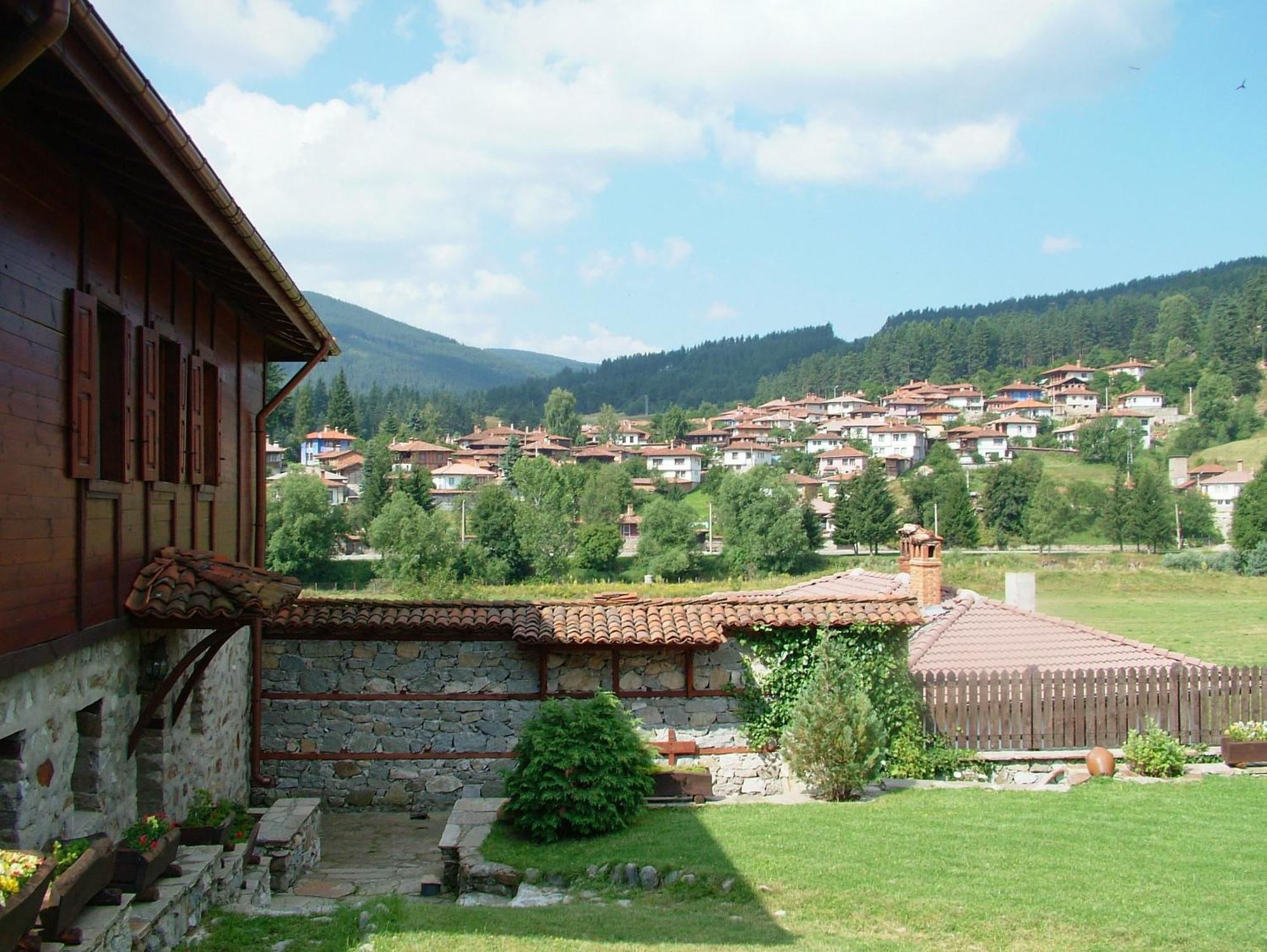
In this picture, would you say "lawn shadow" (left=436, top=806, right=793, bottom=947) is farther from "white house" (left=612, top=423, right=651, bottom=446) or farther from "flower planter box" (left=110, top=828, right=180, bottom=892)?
"white house" (left=612, top=423, right=651, bottom=446)

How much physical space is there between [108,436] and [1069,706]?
11.4 metres

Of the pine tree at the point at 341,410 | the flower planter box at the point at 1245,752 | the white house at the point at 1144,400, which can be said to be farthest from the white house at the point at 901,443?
the flower planter box at the point at 1245,752

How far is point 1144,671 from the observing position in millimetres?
13227

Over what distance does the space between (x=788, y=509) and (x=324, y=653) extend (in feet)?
226

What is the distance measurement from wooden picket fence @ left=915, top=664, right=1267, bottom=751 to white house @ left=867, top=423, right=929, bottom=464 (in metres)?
116

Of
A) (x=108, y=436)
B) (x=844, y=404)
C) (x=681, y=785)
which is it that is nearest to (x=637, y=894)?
(x=681, y=785)

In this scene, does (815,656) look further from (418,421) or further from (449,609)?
(418,421)

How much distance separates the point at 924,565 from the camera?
726 inches

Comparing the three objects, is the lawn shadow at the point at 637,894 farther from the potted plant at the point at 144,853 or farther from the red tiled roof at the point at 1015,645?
the red tiled roof at the point at 1015,645

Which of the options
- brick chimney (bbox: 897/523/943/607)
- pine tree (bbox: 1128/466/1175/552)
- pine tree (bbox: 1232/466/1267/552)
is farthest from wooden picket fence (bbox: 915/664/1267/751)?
pine tree (bbox: 1128/466/1175/552)

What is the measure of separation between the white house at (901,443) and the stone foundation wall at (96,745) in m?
123

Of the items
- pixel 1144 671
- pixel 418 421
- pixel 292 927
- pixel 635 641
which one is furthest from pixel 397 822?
pixel 418 421

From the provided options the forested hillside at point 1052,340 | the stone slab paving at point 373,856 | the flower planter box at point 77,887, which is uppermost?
the forested hillside at point 1052,340

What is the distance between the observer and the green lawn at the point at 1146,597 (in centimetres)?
3784
